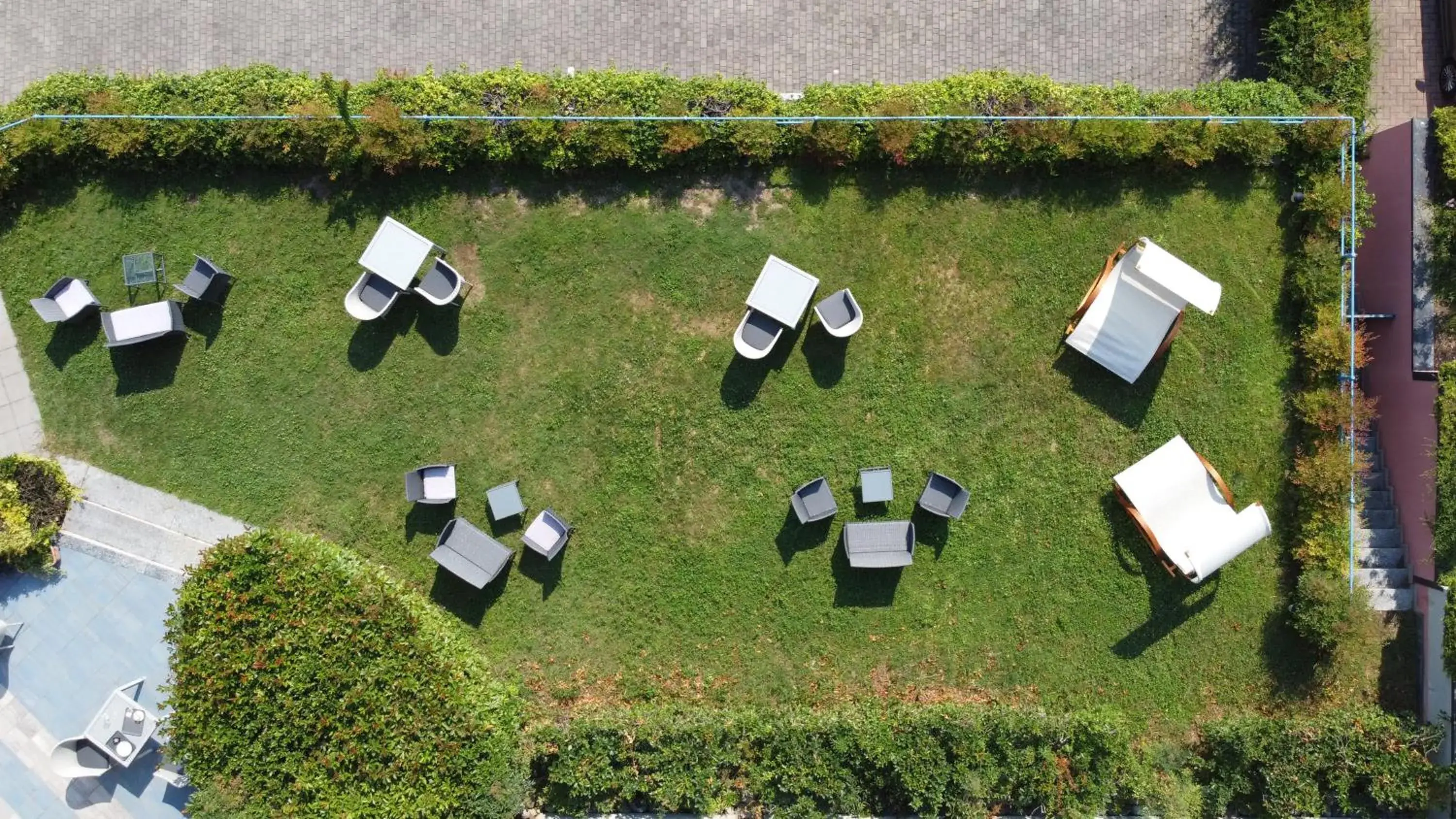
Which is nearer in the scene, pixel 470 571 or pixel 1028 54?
pixel 470 571

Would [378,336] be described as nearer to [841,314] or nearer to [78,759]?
[841,314]

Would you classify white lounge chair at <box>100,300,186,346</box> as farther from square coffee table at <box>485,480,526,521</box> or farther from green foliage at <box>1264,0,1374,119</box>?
green foliage at <box>1264,0,1374,119</box>

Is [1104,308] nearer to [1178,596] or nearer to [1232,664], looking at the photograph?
[1178,596]

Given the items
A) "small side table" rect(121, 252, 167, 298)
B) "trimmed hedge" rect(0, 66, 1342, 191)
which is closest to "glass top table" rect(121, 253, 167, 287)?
"small side table" rect(121, 252, 167, 298)

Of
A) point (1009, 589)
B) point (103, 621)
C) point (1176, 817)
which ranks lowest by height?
point (103, 621)

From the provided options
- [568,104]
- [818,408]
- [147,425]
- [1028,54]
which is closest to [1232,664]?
[818,408]

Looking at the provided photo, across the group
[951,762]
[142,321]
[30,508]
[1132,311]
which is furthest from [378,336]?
[1132,311]

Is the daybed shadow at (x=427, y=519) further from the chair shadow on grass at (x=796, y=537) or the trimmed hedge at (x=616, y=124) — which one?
the trimmed hedge at (x=616, y=124)
